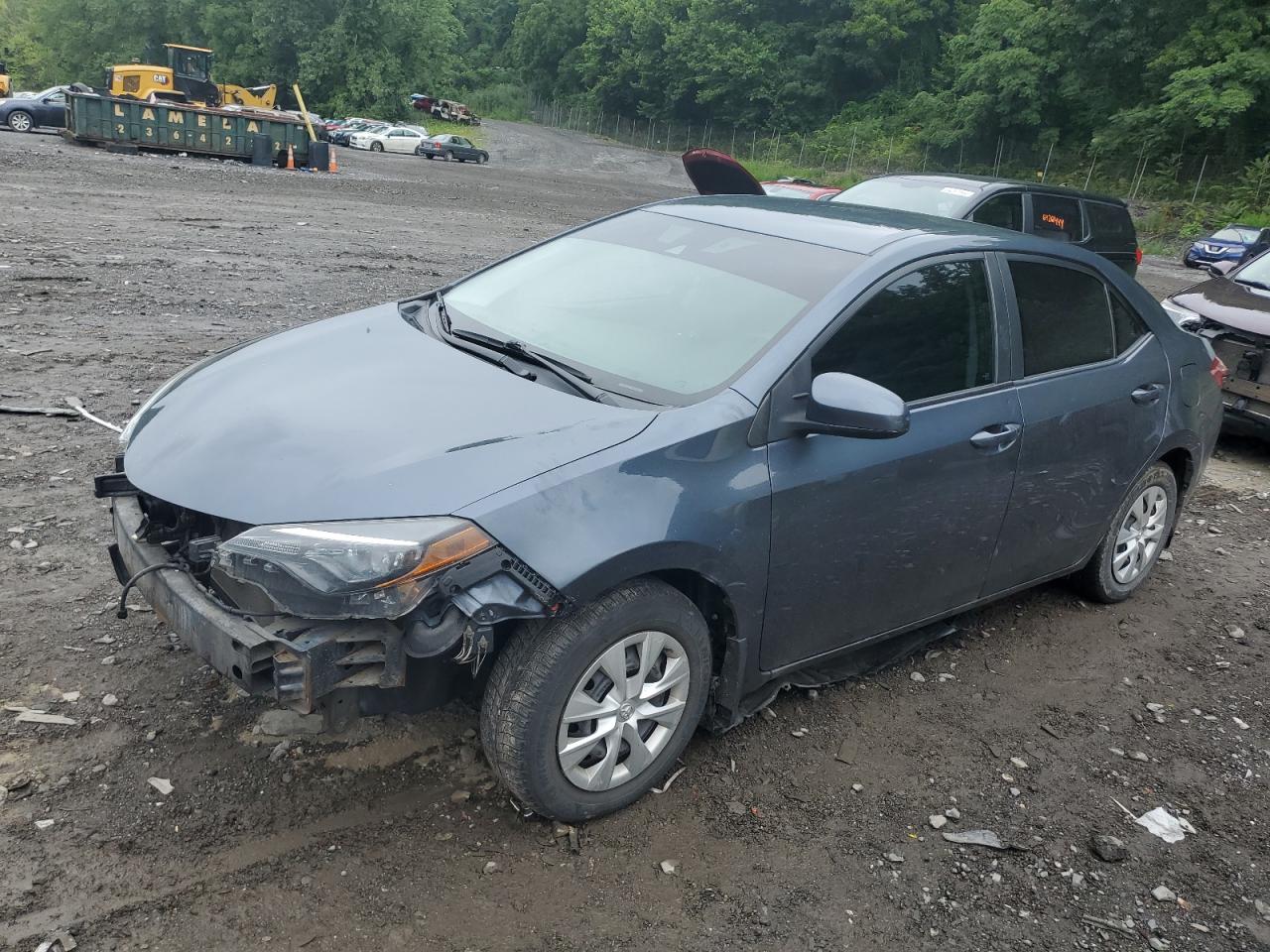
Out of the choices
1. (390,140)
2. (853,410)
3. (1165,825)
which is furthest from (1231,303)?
(390,140)

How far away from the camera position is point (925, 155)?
50.8 meters

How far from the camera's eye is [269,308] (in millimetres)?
9219

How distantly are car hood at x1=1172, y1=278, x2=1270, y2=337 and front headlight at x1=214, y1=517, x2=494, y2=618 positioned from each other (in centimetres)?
657

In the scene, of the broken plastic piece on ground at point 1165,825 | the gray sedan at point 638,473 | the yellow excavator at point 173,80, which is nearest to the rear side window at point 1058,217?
the gray sedan at point 638,473

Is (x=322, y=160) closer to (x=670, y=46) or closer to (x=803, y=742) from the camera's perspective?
(x=803, y=742)

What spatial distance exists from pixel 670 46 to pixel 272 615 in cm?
7112

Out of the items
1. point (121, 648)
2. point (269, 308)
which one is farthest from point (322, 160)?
point (121, 648)

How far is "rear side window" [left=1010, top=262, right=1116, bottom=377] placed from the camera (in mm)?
3951

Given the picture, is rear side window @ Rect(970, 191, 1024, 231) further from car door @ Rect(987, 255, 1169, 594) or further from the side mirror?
the side mirror

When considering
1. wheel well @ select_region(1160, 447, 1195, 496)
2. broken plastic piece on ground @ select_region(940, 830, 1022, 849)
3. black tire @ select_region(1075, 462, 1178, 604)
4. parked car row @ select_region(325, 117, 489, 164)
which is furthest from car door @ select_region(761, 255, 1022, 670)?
parked car row @ select_region(325, 117, 489, 164)

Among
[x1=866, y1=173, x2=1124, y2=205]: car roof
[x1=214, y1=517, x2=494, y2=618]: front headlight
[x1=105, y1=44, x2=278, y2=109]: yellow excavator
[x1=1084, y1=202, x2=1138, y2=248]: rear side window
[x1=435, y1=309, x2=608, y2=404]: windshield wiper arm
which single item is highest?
[x1=105, y1=44, x2=278, y2=109]: yellow excavator

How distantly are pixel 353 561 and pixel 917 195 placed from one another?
8083 mm

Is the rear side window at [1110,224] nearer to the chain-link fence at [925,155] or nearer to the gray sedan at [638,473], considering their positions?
the gray sedan at [638,473]

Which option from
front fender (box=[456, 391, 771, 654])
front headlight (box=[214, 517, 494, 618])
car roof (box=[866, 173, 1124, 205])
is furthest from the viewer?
car roof (box=[866, 173, 1124, 205])
